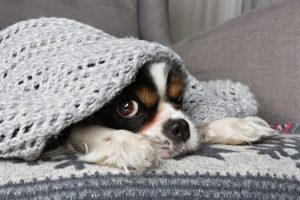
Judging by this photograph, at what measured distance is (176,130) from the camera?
2.90 ft

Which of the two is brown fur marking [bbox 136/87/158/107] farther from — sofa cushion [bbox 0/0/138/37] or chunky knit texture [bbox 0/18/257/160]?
sofa cushion [bbox 0/0/138/37]

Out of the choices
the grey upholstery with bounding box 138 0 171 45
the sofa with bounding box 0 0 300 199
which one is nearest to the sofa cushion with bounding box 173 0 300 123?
the sofa with bounding box 0 0 300 199

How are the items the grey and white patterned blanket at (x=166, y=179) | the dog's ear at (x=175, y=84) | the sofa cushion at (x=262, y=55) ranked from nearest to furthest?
the grey and white patterned blanket at (x=166, y=179) → the dog's ear at (x=175, y=84) → the sofa cushion at (x=262, y=55)

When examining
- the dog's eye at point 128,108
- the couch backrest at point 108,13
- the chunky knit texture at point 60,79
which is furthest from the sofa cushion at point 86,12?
the dog's eye at point 128,108

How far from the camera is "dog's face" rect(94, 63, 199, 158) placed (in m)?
0.85

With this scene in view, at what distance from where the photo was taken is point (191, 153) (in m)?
0.79

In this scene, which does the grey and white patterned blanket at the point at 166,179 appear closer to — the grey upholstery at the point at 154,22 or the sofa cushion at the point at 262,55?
the sofa cushion at the point at 262,55

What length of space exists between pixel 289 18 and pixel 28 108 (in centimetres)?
80

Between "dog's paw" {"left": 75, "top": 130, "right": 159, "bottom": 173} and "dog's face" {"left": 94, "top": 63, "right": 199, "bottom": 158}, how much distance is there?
7cm

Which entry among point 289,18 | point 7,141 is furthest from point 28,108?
point 289,18

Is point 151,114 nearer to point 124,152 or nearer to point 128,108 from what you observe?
point 128,108

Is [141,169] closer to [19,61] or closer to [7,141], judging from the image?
[7,141]

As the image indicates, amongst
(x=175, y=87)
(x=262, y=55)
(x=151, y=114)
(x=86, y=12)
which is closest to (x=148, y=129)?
(x=151, y=114)

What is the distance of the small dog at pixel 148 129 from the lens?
2.37ft
